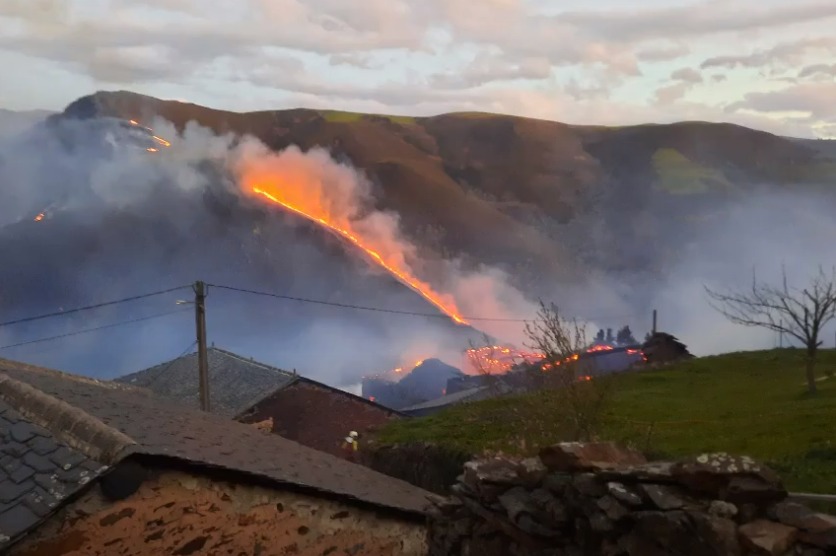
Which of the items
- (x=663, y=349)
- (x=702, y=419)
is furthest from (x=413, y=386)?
(x=702, y=419)

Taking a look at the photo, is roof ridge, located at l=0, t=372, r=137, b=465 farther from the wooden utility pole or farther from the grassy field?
the wooden utility pole

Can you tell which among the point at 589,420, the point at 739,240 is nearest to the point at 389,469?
the point at 589,420

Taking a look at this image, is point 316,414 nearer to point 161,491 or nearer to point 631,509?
point 161,491

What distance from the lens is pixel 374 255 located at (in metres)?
60.4

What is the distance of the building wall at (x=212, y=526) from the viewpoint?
7199mm

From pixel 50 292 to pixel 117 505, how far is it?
53732 mm

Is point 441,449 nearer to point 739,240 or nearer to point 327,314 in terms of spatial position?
point 327,314

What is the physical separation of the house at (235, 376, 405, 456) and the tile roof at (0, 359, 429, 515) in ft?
59.2

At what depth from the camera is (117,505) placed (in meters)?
7.43

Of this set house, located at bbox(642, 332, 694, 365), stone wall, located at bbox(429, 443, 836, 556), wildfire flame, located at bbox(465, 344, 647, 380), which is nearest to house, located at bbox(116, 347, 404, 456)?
wildfire flame, located at bbox(465, 344, 647, 380)

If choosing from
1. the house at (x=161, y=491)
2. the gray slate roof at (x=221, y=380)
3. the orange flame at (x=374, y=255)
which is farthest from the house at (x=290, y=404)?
the orange flame at (x=374, y=255)

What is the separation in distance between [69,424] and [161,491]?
1249mm

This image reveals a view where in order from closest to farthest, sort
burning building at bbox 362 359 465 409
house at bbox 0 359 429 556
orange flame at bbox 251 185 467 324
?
house at bbox 0 359 429 556 < burning building at bbox 362 359 465 409 < orange flame at bbox 251 185 467 324

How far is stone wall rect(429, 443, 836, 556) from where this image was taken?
5078mm
